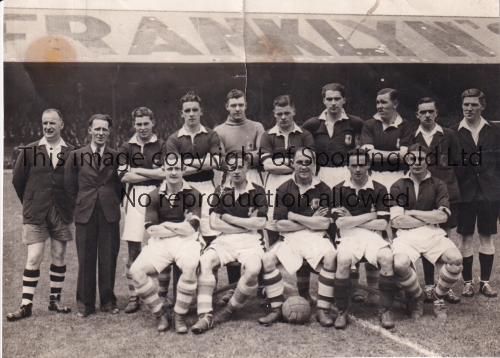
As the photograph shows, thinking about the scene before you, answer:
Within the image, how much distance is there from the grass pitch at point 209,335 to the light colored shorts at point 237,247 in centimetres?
54

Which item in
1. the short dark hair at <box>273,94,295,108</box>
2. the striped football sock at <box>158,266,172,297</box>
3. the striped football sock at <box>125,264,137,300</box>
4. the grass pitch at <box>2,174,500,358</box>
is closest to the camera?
the grass pitch at <box>2,174,500,358</box>

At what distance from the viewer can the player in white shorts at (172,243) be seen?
393 cm

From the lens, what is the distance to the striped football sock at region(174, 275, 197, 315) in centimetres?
393

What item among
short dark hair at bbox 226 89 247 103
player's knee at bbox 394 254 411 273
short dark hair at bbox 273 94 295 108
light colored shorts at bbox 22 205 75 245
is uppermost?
short dark hair at bbox 226 89 247 103

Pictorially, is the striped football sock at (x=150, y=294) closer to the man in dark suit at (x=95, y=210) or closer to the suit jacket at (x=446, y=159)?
the man in dark suit at (x=95, y=210)

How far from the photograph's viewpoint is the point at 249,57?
4352mm

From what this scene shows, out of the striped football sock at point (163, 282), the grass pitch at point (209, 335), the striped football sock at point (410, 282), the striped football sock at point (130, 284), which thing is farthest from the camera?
the striped football sock at point (130, 284)

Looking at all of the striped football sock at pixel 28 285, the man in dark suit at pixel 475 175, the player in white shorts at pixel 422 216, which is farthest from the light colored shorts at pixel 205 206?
the man in dark suit at pixel 475 175

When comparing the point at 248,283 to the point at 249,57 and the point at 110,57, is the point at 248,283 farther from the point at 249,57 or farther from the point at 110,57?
the point at 110,57

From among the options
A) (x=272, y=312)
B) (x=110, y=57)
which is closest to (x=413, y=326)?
(x=272, y=312)

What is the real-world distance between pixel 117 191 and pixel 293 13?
239 centimetres

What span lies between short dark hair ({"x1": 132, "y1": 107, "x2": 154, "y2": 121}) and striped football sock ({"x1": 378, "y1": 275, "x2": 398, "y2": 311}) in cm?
257

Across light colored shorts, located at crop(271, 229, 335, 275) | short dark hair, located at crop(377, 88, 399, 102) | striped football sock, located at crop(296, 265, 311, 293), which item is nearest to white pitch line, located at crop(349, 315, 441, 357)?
striped football sock, located at crop(296, 265, 311, 293)

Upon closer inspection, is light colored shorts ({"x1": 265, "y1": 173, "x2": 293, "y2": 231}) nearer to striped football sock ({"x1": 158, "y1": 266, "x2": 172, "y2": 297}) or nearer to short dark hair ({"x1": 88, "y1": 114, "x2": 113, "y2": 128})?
striped football sock ({"x1": 158, "y1": 266, "x2": 172, "y2": 297})
